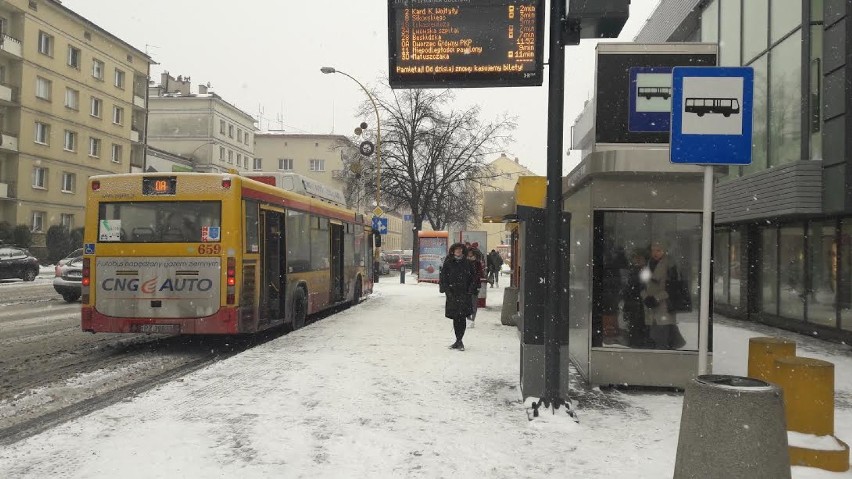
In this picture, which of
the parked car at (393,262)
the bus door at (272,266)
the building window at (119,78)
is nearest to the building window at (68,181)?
the building window at (119,78)

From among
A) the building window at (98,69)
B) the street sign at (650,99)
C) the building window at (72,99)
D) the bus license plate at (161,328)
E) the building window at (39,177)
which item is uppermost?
the building window at (98,69)

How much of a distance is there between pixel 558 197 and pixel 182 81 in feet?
223

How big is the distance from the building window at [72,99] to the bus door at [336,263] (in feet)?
108

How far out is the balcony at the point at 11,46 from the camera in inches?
1344

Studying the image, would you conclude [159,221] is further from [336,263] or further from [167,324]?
[336,263]

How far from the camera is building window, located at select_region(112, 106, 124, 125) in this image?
4516 cm

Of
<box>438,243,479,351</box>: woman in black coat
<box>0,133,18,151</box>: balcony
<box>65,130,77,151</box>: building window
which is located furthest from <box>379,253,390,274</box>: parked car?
<box>438,243,479,351</box>: woman in black coat

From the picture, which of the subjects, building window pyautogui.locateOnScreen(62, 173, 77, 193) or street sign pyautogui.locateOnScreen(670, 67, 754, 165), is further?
building window pyautogui.locateOnScreen(62, 173, 77, 193)

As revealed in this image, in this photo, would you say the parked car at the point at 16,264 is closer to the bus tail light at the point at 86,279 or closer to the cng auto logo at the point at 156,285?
the bus tail light at the point at 86,279

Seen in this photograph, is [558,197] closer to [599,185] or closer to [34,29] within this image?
[599,185]

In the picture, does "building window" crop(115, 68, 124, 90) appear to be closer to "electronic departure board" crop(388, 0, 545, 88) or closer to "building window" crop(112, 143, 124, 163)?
"building window" crop(112, 143, 124, 163)

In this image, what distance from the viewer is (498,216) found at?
13312 millimetres

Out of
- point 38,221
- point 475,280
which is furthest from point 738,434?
point 38,221

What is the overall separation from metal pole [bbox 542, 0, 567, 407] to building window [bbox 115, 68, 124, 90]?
4667 cm
